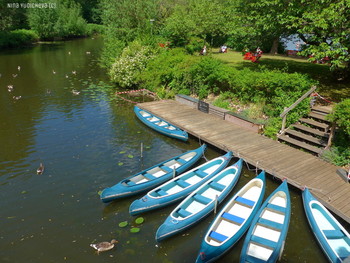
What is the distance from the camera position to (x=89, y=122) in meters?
20.9

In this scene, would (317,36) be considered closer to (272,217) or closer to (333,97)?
(333,97)

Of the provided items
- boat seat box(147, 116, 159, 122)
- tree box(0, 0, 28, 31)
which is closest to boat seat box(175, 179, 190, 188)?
boat seat box(147, 116, 159, 122)

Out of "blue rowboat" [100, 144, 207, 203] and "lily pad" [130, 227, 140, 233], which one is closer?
"lily pad" [130, 227, 140, 233]

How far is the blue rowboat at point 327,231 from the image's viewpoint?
29.5ft

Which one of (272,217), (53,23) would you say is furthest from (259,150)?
(53,23)

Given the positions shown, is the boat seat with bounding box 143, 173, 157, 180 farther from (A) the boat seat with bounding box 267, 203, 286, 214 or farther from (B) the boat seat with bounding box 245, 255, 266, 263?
(B) the boat seat with bounding box 245, 255, 266, 263

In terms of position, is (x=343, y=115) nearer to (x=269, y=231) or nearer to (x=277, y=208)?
(x=277, y=208)

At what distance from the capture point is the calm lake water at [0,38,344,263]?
9750 millimetres

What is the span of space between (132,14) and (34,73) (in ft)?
49.9

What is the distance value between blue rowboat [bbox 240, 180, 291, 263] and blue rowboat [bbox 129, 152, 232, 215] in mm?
3106

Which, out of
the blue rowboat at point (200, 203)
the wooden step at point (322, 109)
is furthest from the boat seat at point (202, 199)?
the wooden step at point (322, 109)

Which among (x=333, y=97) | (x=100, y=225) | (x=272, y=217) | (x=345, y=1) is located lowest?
(x=100, y=225)

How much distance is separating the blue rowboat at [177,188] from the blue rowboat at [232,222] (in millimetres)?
2001

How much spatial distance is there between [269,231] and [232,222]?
136 cm
